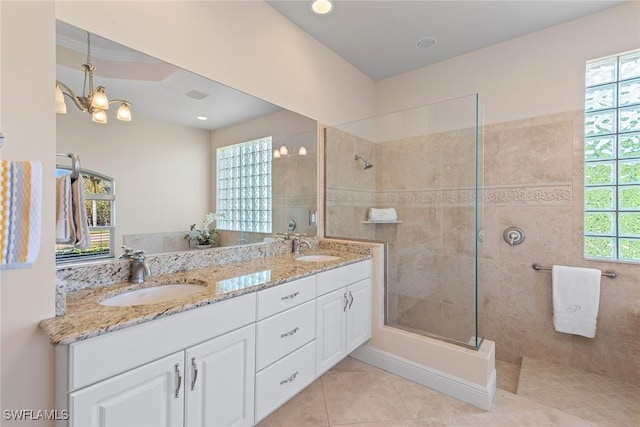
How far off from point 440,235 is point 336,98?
5.28ft

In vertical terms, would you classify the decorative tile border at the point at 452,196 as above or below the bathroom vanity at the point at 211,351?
above

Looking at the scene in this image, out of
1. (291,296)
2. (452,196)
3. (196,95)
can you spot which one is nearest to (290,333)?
(291,296)

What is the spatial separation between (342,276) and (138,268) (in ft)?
3.81

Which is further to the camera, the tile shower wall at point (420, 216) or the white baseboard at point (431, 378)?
the tile shower wall at point (420, 216)

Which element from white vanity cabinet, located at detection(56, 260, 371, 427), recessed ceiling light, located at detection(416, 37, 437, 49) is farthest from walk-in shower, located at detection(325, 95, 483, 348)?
white vanity cabinet, located at detection(56, 260, 371, 427)

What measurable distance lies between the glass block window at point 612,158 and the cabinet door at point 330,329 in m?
1.93

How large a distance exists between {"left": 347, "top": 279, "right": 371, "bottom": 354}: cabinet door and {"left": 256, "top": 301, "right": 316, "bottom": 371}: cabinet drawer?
0.40 m

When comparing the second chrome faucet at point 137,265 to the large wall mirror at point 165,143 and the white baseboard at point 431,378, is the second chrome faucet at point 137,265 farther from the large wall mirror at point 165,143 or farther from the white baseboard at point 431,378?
the white baseboard at point 431,378

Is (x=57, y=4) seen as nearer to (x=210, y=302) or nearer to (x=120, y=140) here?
(x=120, y=140)

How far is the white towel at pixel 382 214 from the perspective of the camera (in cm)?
272

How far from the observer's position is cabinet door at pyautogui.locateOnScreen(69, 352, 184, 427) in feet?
2.72

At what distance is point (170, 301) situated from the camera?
1.05 m

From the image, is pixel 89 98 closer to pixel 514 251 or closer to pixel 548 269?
pixel 514 251

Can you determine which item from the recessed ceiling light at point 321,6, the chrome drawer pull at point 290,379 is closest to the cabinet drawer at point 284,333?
the chrome drawer pull at point 290,379
